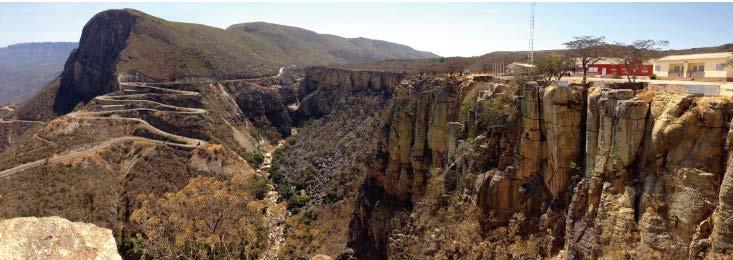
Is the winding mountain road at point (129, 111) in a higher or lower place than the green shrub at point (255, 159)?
higher

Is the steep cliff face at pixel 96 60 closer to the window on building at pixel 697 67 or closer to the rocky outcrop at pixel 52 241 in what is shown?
the rocky outcrop at pixel 52 241

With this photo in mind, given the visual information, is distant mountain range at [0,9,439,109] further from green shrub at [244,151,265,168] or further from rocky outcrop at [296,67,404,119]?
green shrub at [244,151,265,168]

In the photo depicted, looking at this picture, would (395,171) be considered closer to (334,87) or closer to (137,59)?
(334,87)

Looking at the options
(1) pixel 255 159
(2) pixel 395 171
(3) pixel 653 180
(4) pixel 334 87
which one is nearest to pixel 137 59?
(4) pixel 334 87

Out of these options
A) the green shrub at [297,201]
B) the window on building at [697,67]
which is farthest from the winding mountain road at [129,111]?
the window on building at [697,67]

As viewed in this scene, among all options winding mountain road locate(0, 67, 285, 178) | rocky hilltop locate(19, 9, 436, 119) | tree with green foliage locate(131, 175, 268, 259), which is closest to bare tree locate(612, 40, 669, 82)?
tree with green foliage locate(131, 175, 268, 259)

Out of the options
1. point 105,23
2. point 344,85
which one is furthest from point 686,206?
point 105,23
